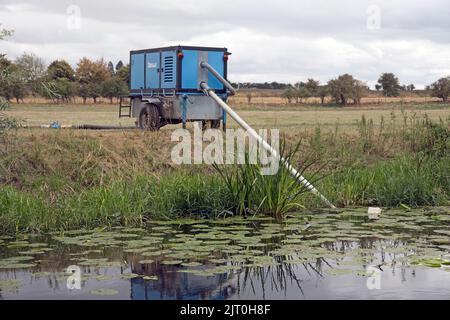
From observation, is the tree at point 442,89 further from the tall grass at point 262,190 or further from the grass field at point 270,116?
the tall grass at point 262,190

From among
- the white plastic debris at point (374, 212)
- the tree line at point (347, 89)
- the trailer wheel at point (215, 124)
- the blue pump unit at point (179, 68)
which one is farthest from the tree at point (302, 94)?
the white plastic debris at point (374, 212)

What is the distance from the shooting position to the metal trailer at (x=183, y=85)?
22.1 meters

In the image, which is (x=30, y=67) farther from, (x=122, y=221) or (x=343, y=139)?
(x=343, y=139)

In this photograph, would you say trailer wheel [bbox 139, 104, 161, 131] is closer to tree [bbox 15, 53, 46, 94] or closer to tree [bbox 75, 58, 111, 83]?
tree [bbox 15, 53, 46, 94]

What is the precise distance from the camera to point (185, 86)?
72.6 ft

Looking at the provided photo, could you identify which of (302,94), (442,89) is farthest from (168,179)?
(302,94)

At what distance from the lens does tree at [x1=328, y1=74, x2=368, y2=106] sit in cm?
6788

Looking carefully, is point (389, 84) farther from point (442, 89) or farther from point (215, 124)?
point (215, 124)

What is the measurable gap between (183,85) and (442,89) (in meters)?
52.2

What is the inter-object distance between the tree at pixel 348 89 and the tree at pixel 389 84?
11940 mm

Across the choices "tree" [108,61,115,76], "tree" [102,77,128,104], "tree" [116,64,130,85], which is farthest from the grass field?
"tree" [108,61,115,76]

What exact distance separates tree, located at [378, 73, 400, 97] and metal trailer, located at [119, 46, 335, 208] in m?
60.4
